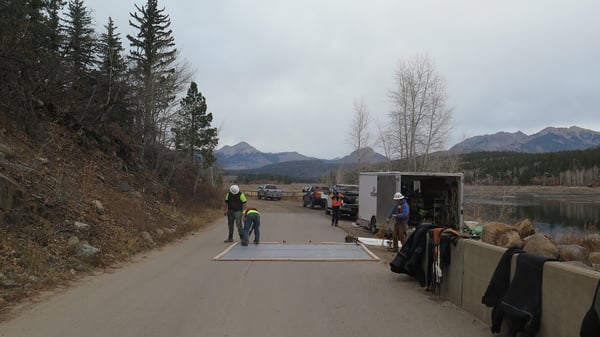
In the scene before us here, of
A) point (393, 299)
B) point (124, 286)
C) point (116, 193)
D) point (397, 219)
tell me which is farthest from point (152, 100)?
point (393, 299)

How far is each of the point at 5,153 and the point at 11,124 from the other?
3.24 m

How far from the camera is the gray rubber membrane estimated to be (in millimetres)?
12570

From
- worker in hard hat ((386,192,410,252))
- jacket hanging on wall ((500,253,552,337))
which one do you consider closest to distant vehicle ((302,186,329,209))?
worker in hard hat ((386,192,410,252))

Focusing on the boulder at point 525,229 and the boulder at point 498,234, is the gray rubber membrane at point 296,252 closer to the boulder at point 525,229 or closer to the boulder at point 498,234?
the boulder at point 498,234

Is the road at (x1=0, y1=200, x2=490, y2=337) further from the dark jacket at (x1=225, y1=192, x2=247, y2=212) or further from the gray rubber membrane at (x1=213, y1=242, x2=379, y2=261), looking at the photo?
the dark jacket at (x1=225, y1=192, x2=247, y2=212)

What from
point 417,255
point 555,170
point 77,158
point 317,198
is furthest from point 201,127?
point 555,170

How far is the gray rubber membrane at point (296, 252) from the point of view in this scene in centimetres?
1257

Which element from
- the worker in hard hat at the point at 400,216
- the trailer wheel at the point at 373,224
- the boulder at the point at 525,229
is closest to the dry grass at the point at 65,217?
the worker in hard hat at the point at 400,216

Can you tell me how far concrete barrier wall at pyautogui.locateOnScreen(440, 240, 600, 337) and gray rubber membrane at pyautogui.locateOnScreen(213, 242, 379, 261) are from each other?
540cm

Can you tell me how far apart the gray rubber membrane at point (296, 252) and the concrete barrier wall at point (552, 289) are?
17.7 feet

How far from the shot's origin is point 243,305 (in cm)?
759

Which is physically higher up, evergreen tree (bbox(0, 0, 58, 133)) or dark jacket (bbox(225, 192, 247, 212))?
evergreen tree (bbox(0, 0, 58, 133))

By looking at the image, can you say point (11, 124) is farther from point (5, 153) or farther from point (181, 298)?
point (181, 298)

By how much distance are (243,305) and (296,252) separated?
6275 millimetres
